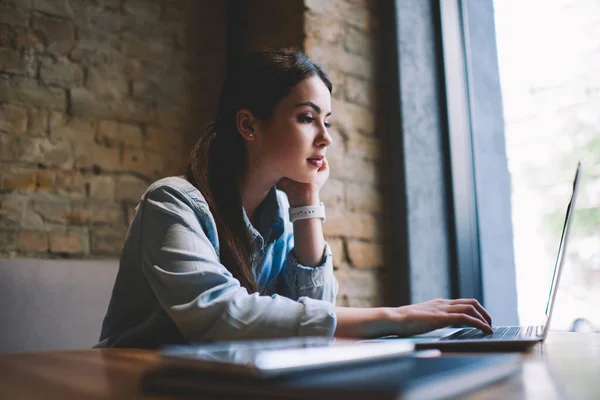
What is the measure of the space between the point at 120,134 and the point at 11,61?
0.48 m

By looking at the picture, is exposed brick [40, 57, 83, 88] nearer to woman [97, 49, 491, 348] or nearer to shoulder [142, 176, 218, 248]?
woman [97, 49, 491, 348]

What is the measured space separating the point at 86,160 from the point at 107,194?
16 centimetres

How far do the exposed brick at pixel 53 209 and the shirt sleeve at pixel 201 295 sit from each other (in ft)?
3.60

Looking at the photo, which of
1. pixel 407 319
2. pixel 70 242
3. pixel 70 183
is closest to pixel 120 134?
pixel 70 183

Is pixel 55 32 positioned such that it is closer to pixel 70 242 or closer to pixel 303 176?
pixel 70 242

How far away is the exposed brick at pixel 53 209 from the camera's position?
1.91m

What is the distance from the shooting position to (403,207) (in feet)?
6.71

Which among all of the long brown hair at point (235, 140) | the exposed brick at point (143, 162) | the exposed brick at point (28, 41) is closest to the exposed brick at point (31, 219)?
the exposed brick at point (143, 162)

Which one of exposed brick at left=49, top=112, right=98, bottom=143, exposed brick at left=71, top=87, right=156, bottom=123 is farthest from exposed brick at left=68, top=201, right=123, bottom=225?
exposed brick at left=71, top=87, right=156, bottom=123

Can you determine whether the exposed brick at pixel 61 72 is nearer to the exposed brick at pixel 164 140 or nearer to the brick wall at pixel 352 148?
the exposed brick at pixel 164 140

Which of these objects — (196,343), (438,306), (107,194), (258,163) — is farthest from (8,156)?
(438,306)

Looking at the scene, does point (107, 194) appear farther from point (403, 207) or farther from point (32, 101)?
point (403, 207)

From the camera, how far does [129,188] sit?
212cm

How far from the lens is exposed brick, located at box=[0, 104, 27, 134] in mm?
1884
